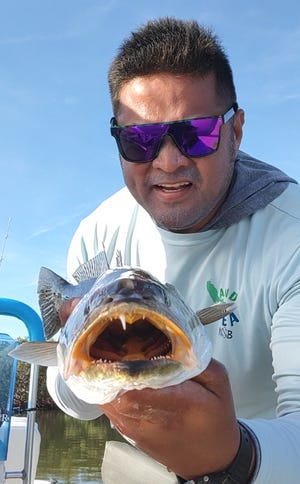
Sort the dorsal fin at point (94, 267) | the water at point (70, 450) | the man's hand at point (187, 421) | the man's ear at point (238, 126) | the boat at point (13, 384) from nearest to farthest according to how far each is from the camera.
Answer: the man's hand at point (187, 421)
the dorsal fin at point (94, 267)
the man's ear at point (238, 126)
the boat at point (13, 384)
the water at point (70, 450)

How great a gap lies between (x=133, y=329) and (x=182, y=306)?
203 mm

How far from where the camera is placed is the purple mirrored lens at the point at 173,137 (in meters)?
3.67

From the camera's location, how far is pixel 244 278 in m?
3.70

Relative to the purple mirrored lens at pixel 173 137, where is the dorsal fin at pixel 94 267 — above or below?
below

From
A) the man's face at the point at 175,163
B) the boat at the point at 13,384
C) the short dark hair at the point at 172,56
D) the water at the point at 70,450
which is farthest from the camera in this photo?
the water at the point at 70,450

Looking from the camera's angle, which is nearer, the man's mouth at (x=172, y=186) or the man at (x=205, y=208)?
the man at (x=205, y=208)

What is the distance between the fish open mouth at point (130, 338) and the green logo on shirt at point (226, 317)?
2.01 meters

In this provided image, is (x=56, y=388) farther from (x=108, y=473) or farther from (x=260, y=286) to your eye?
(x=260, y=286)

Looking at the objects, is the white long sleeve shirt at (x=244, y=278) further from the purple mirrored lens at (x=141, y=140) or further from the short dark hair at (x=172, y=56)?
the short dark hair at (x=172, y=56)

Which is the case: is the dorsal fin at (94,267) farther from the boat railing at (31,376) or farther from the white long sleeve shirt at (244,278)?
the boat railing at (31,376)

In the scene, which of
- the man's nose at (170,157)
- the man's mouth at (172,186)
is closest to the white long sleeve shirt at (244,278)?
the man's mouth at (172,186)

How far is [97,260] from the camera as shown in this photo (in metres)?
3.06

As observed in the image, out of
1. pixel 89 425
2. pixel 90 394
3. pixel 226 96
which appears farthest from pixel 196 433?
pixel 89 425

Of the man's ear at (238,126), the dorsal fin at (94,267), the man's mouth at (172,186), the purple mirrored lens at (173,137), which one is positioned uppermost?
the man's ear at (238,126)
